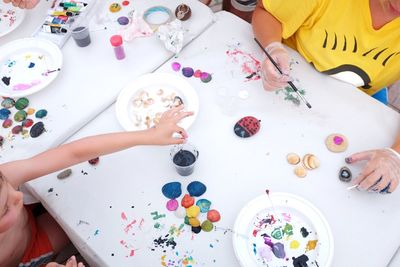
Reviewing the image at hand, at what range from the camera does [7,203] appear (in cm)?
92

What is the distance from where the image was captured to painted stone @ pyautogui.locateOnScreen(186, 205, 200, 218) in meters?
0.97

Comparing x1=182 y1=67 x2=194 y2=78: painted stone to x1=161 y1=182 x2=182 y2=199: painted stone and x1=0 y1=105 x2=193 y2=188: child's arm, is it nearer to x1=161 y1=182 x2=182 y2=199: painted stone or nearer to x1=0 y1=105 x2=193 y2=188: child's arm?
x1=0 y1=105 x2=193 y2=188: child's arm

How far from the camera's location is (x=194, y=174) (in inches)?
41.1

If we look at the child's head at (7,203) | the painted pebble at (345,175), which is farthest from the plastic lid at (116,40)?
the painted pebble at (345,175)

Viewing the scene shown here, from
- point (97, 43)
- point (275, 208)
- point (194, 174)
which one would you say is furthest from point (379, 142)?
point (97, 43)

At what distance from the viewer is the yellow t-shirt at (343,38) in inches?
44.7

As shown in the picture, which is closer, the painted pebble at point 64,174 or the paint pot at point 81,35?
the painted pebble at point 64,174

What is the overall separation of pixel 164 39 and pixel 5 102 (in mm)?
557

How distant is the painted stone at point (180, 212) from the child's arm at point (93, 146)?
18 cm

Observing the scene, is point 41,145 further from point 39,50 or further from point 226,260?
point 226,260

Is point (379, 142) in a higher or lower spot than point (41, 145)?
higher

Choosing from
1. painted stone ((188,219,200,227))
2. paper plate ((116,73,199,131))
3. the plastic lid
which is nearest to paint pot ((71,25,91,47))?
the plastic lid

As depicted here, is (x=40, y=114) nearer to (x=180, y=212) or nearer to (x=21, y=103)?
(x=21, y=103)

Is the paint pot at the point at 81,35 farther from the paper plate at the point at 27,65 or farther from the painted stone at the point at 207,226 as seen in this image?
the painted stone at the point at 207,226
